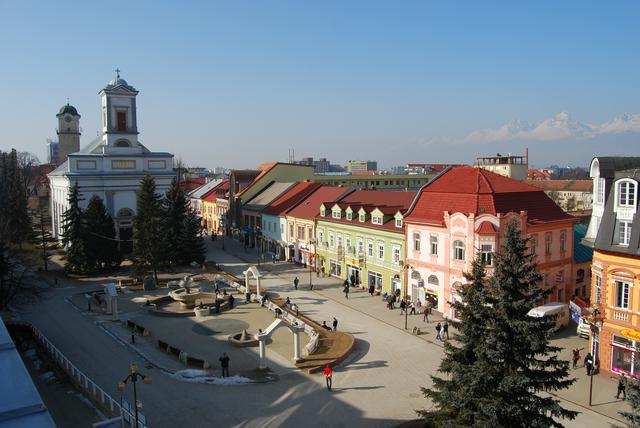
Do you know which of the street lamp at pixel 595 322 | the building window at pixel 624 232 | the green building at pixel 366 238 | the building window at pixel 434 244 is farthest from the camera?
the green building at pixel 366 238

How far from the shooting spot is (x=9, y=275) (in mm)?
32219

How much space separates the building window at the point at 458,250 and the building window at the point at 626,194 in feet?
33.8

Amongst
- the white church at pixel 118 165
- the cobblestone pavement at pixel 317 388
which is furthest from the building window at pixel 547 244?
the white church at pixel 118 165

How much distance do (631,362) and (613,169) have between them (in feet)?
29.6

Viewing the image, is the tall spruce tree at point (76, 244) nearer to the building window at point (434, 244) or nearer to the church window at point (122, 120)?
the church window at point (122, 120)

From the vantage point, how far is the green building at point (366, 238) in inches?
1510

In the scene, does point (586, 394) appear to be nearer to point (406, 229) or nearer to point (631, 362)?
point (631, 362)

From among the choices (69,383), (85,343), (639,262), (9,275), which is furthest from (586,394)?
(9,275)

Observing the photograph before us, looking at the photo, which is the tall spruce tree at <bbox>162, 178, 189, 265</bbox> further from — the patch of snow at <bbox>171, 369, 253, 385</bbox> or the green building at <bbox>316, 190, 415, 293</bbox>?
the patch of snow at <bbox>171, 369, 253, 385</bbox>

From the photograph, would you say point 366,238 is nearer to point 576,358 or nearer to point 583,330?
point 583,330

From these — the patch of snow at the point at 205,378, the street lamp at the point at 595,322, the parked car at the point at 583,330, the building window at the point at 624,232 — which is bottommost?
the patch of snow at the point at 205,378

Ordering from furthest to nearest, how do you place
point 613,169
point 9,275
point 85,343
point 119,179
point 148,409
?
point 119,179, point 9,275, point 85,343, point 613,169, point 148,409

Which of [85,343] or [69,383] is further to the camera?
[85,343]

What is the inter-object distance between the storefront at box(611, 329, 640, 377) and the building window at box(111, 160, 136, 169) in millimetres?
49030
